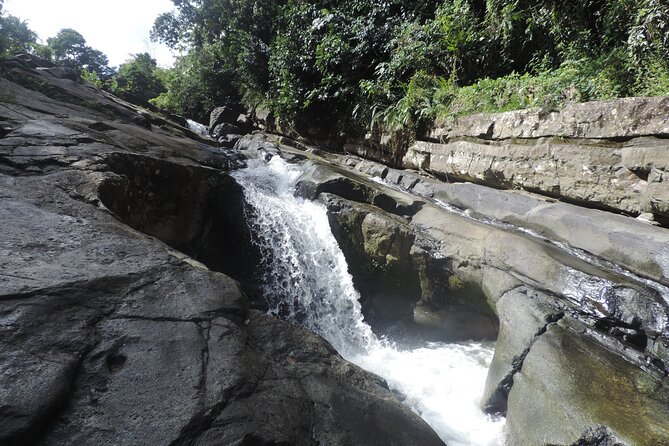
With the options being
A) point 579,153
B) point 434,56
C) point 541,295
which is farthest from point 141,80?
point 541,295

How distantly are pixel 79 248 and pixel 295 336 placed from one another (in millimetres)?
1801

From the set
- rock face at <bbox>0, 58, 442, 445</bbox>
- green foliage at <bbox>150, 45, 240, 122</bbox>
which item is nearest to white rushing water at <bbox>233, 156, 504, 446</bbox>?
rock face at <bbox>0, 58, 442, 445</bbox>

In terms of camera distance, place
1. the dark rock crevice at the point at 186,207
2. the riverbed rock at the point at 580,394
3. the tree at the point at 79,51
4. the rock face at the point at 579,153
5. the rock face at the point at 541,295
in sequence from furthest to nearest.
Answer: the tree at the point at 79,51 → the dark rock crevice at the point at 186,207 → the rock face at the point at 579,153 → the rock face at the point at 541,295 → the riverbed rock at the point at 580,394

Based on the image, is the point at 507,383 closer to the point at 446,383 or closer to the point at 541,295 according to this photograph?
the point at 446,383

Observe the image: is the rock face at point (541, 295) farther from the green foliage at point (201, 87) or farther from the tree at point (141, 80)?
the tree at point (141, 80)

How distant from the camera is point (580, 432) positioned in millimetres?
2869

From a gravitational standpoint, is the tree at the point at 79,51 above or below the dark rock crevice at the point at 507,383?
above

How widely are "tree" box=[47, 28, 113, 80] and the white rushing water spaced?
2740cm

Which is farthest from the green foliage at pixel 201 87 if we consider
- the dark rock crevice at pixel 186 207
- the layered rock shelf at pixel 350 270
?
the dark rock crevice at pixel 186 207

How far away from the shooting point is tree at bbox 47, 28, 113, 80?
25875mm

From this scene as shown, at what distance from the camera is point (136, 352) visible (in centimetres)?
196

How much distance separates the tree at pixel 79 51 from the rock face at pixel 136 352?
29789 mm

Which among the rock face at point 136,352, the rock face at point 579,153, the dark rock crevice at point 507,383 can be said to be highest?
the rock face at point 579,153

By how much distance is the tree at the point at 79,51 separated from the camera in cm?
2588
